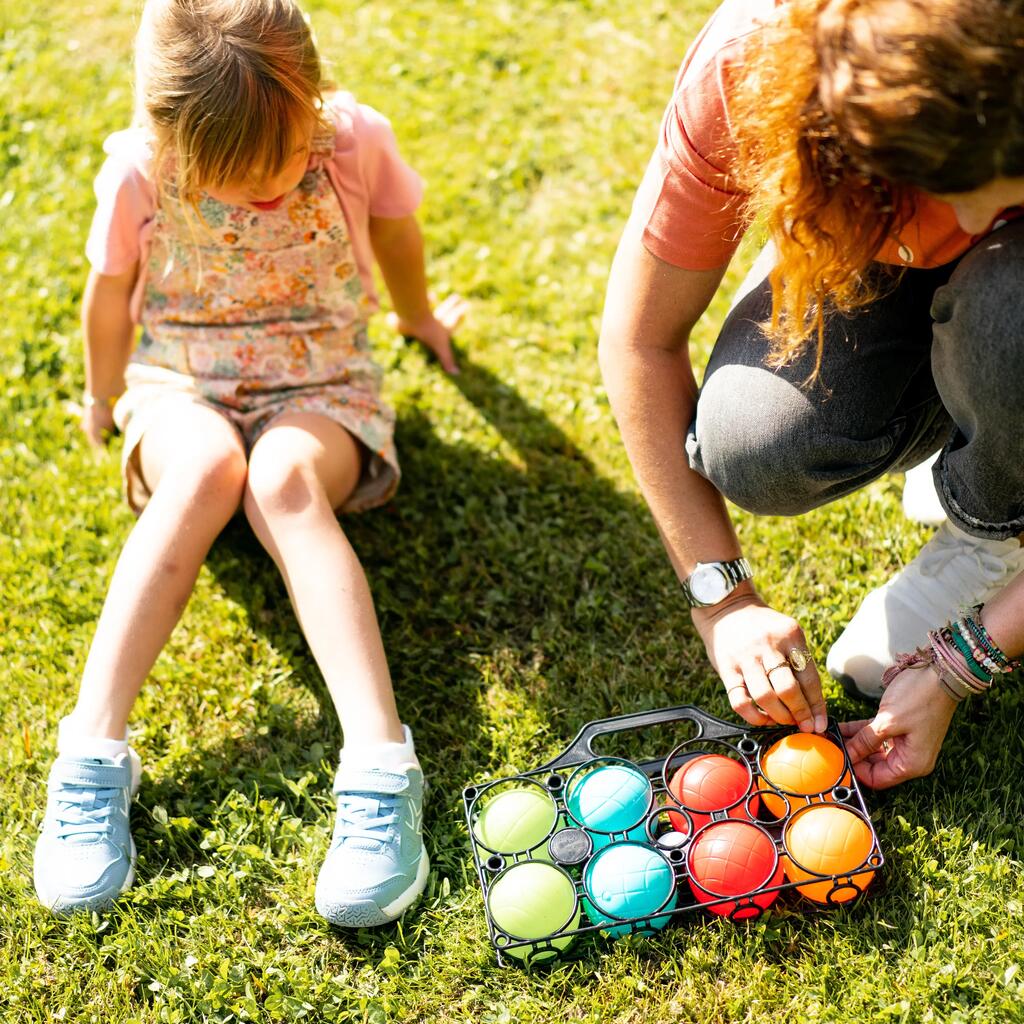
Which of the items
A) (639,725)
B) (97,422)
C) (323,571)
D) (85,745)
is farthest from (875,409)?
(97,422)

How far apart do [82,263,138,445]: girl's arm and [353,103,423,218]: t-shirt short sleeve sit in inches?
21.1

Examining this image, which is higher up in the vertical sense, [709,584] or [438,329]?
[709,584]

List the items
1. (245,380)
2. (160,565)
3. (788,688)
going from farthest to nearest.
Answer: (245,380)
(160,565)
(788,688)

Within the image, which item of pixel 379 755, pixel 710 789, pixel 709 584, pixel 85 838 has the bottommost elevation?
pixel 85 838

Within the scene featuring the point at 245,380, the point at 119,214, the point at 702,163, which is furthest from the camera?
the point at 245,380

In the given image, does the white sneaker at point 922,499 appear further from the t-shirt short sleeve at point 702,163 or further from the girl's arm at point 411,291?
the girl's arm at point 411,291

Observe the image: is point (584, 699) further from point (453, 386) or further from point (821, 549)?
point (453, 386)

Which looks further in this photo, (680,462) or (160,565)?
(160,565)

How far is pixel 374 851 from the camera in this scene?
6.38 feet

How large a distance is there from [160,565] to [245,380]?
0.48 metres

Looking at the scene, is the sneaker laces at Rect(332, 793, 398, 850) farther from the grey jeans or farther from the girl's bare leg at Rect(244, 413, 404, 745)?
the grey jeans

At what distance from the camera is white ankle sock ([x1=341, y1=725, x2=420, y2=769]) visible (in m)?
2.03

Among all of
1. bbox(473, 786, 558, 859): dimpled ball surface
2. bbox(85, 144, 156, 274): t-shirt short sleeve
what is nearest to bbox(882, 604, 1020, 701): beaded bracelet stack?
bbox(473, 786, 558, 859): dimpled ball surface

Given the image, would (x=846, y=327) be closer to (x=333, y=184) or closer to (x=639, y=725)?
(x=639, y=725)
